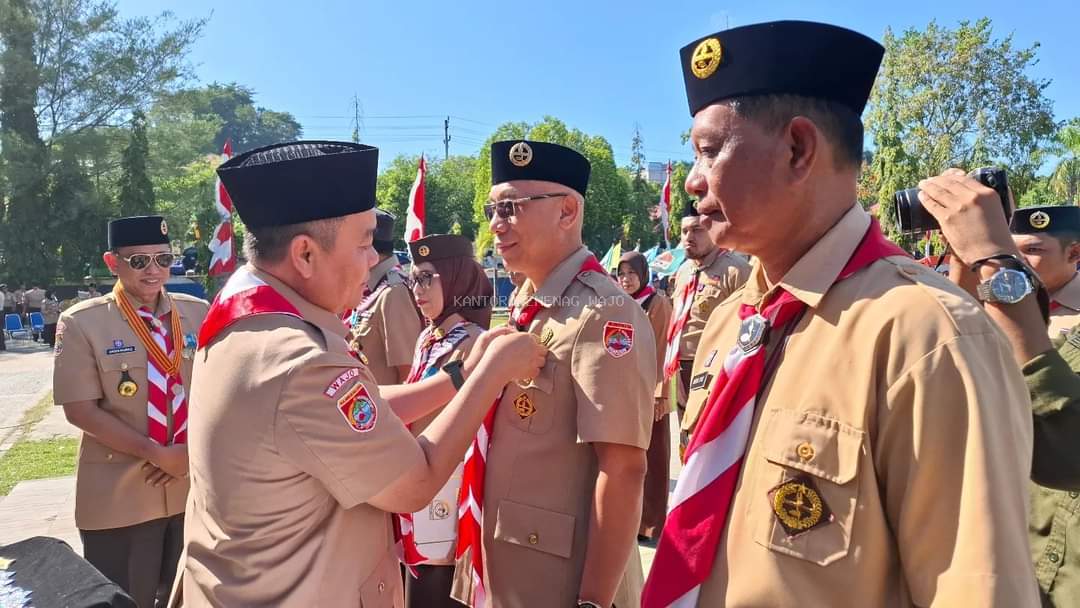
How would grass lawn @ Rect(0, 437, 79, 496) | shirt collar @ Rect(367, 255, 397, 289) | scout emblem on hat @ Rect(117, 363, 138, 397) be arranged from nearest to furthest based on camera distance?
scout emblem on hat @ Rect(117, 363, 138, 397)
shirt collar @ Rect(367, 255, 397, 289)
grass lawn @ Rect(0, 437, 79, 496)

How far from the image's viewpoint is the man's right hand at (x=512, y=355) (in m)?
2.24

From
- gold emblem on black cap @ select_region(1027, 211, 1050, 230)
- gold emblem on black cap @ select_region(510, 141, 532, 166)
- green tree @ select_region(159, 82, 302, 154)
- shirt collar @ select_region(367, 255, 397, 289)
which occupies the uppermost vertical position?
green tree @ select_region(159, 82, 302, 154)

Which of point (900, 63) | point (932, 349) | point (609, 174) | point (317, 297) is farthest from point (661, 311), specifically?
point (609, 174)

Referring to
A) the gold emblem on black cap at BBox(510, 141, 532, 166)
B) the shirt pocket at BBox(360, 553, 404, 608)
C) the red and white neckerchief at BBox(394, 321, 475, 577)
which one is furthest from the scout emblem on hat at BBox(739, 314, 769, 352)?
the red and white neckerchief at BBox(394, 321, 475, 577)

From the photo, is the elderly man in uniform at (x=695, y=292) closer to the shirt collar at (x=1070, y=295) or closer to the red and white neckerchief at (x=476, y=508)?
the shirt collar at (x=1070, y=295)

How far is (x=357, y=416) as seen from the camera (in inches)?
74.0

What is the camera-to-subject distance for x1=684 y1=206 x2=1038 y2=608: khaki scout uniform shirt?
3.76 ft

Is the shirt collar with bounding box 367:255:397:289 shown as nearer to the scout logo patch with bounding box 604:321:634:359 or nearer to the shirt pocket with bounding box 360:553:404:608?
the scout logo patch with bounding box 604:321:634:359

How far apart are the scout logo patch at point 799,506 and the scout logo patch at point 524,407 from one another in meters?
1.30

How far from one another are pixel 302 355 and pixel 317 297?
322 millimetres

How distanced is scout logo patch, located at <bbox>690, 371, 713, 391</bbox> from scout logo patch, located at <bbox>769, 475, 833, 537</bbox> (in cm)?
50

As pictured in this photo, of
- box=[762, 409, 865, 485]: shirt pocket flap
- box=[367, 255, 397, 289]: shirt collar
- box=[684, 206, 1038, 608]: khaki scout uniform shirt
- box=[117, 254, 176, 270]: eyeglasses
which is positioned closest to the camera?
box=[684, 206, 1038, 608]: khaki scout uniform shirt

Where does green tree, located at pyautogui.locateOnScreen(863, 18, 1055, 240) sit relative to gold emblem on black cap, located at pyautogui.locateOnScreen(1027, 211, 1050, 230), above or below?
above

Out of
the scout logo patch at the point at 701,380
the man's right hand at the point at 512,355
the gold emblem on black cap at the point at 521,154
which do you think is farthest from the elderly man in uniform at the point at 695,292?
the scout logo patch at the point at 701,380
